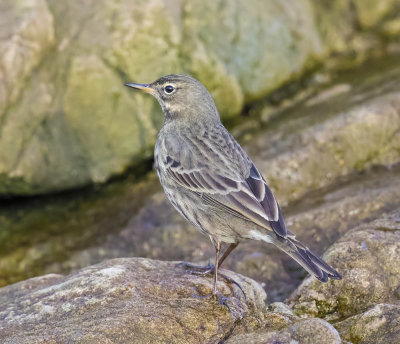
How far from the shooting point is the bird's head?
6.00 metres

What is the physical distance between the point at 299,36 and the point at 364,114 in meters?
2.83

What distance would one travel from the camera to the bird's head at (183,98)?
600 centimetres

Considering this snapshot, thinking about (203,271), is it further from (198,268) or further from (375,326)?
(375,326)

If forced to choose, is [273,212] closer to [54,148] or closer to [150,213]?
[150,213]

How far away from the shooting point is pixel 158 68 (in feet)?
28.3

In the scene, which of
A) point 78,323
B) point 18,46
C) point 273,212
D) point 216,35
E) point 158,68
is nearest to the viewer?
point 78,323

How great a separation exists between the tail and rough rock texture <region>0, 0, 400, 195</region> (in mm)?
4439

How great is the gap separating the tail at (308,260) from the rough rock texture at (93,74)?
444 centimetres

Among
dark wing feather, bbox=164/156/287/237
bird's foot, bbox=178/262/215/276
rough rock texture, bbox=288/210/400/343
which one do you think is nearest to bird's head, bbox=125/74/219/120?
dark wing feather, bbox=164/156/287/237

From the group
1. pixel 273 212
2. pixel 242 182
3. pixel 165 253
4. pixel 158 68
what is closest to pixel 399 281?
pixel 273 212

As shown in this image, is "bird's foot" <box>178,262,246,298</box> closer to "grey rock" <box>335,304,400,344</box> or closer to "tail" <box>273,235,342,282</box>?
"tail" <box>273,235,342,282</box>

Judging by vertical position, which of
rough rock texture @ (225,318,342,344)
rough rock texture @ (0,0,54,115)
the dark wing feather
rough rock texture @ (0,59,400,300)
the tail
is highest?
rough rock texture @ (0,0,54,115)

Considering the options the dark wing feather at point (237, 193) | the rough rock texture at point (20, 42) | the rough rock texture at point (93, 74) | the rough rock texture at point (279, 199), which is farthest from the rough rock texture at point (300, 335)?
the rough rock texture at point (20, 42)

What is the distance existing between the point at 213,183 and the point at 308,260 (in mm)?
1096
